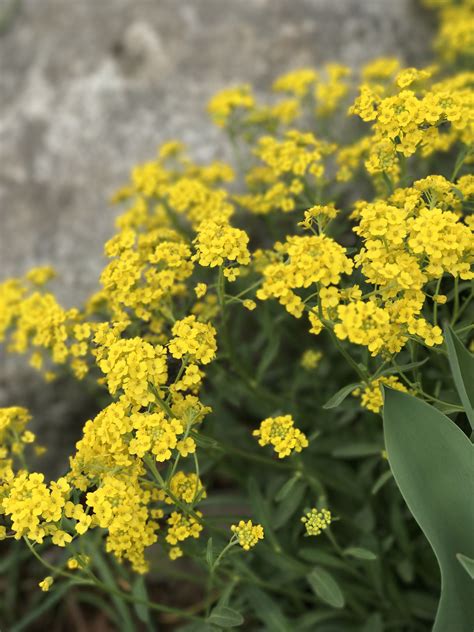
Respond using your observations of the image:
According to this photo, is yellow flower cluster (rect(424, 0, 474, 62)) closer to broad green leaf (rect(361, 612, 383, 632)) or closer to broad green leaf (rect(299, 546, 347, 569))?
broad green leaf (rect(299, 546, 347, 569))

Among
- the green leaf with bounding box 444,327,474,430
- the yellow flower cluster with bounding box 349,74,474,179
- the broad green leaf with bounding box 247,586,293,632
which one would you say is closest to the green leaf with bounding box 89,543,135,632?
the broad green leaf with bounding box 247,586,293,632

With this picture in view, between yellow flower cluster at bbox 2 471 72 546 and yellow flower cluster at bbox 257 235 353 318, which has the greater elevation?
yellow flower cluster at bbox 257 235 353 318

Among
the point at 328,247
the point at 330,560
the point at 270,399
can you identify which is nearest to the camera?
the point at 328,247

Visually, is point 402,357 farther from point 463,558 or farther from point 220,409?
point 220,409

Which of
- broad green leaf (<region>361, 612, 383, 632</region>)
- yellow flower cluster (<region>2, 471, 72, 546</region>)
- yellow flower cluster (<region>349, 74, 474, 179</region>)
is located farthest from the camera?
broad green leaf (<region>361, 612, 383, 632</region>)

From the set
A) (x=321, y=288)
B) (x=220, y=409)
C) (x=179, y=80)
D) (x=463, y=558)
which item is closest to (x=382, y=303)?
(x=321, y=288)

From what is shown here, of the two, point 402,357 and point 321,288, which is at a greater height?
point 321,288

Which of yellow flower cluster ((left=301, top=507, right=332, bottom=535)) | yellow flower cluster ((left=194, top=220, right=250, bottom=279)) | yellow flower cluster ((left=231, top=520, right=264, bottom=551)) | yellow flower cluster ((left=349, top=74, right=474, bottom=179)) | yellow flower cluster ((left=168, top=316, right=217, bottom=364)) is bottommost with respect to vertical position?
yellow flower cluster ((left=301, top=507, right=332, bottom=535))

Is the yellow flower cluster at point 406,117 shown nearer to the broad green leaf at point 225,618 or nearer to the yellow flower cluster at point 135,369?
the yellow flower cluster at point 135,369
